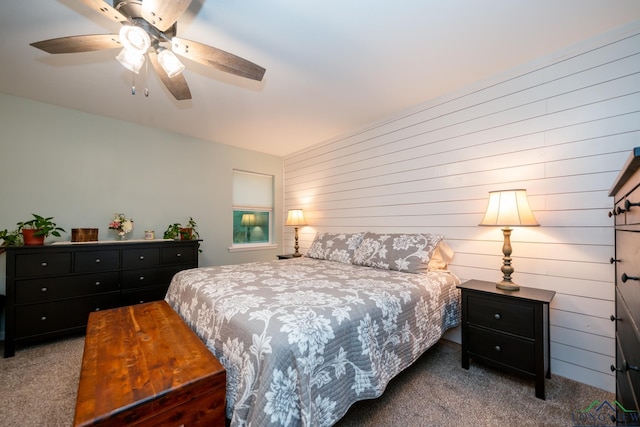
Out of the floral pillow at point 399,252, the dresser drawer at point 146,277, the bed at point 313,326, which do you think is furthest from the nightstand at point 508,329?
the dresser drawer at point 146,277

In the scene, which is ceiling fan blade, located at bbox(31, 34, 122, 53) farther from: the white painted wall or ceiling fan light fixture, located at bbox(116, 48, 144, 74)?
the white painted wall

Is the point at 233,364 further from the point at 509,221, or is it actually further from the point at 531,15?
the point at 531,15

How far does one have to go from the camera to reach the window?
427cm

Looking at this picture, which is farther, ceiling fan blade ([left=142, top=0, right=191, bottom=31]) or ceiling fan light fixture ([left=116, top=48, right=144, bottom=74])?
ceiling fan light fixture ([left=116, top=48, right=144, bottom=74])

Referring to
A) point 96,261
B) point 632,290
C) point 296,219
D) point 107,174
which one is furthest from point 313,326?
point 107,174

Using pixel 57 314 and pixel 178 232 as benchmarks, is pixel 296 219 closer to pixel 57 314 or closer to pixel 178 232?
pixel 178 232

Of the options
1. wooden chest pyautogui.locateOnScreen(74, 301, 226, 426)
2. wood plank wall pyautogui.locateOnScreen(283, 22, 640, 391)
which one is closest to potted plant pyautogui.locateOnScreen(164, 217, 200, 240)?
wooden chest pyautogui.locateOnScreen(74, 301, 226, 426)

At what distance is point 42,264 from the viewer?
2404 millimetres

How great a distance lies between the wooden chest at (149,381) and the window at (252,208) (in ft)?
8.96

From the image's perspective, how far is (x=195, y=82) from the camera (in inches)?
93.0

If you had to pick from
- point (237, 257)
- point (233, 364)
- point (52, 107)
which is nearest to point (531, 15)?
point (233, 364)

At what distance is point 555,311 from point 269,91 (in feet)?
10.0

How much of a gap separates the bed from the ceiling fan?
147 centimetres

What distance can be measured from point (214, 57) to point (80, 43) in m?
0.73
